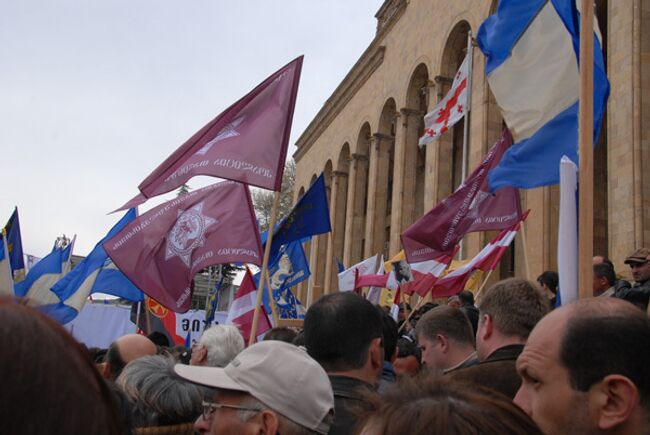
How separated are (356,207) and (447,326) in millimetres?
24688

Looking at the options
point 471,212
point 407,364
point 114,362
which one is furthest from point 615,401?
point 471,212

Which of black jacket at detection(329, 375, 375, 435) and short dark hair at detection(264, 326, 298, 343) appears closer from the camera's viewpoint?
black jacket at detection(329, 375, 375, 435)

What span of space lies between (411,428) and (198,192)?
6875mm

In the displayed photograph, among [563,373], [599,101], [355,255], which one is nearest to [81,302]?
[599,101]

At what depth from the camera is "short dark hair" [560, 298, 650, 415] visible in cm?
177

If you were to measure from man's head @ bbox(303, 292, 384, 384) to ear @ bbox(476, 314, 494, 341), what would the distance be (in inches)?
19.3

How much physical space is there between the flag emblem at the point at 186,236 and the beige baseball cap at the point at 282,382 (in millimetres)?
5246

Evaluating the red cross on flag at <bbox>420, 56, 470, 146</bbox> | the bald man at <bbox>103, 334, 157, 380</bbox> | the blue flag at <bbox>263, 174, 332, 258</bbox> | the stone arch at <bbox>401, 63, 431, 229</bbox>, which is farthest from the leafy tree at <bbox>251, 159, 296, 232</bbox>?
the bald man at <bbox>103, 334, 157, 380</bbox>

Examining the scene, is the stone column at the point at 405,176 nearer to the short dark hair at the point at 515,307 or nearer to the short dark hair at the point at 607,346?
the short dark hair at the point at 515,307

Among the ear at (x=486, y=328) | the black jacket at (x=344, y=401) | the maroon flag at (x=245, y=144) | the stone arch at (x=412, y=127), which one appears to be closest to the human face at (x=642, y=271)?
the ear at (x=486, y=328)

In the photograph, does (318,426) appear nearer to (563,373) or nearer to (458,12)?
(563,373)

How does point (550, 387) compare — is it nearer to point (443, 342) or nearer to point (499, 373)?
point (499, 373)

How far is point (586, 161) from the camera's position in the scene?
12.4 ft

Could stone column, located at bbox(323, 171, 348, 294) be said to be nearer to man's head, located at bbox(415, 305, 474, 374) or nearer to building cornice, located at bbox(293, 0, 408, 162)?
building cornice, located at bbox(293, 0, 408, 162)
